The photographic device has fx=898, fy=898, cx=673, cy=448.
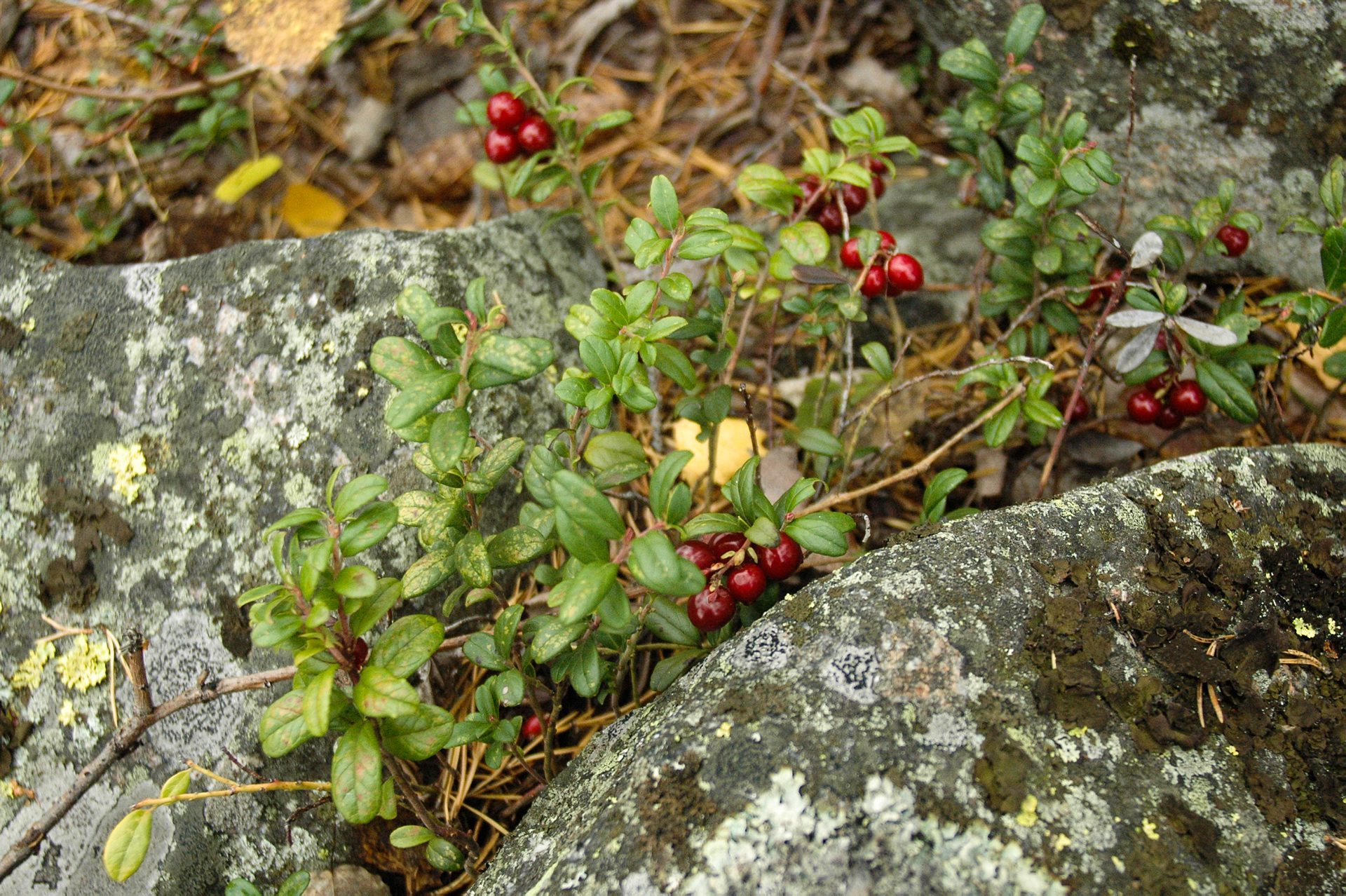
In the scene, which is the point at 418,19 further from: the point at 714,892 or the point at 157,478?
the point at 714,892

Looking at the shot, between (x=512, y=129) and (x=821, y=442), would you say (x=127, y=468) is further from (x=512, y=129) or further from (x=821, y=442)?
(x=821, y=442)

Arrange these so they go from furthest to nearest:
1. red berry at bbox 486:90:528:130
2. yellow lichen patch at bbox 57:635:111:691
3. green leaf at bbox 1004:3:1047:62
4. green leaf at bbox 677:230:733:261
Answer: red berry at bbox 486:90:528:130
green leaf at bbox 1004:3:1047:62
yellow lichen patch at bbox 57:635:111:691
green leaf at bbox 677:230:733:261

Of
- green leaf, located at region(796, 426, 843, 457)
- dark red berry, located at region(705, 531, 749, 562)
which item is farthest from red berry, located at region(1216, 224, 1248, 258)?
dark red berry, located at region(705, 531, 749, 562)

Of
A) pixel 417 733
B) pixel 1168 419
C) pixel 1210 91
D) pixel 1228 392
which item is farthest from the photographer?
pixel 1210 91

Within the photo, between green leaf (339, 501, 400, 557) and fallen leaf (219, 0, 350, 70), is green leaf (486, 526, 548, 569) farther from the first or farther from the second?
fallen leaf (219, 0, 350, 70)

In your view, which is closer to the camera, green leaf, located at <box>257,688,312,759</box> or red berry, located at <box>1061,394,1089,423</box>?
green leaf, located at <box>257,688,312,759</box>

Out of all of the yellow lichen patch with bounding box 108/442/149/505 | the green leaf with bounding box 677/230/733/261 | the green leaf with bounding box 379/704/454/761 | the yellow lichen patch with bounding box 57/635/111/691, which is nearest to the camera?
the green leaf with bounding box 379/704/454/761

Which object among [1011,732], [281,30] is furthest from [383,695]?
[281,30]
